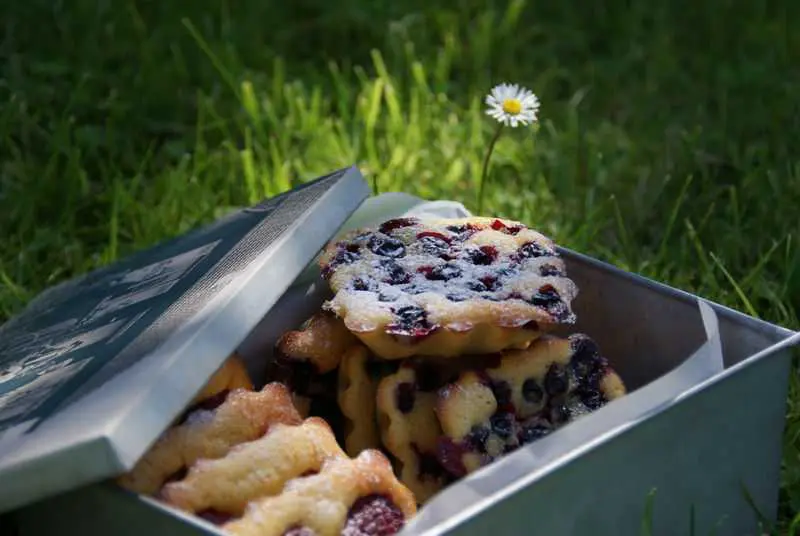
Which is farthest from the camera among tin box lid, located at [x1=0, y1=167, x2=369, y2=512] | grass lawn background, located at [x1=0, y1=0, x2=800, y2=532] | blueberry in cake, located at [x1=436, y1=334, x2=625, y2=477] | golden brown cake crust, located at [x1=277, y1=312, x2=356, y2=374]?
grass lawn background, located at [x1=0, y1=0, x2=800, y2=532]

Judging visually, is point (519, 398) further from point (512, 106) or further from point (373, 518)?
point (512, 106)

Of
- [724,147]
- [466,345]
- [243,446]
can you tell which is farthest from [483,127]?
[243,446]

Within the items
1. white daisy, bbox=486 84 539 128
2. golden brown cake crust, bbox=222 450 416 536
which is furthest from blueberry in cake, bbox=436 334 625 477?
white daisy, bbox=486 84 539 128

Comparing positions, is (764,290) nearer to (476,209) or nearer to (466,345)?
(476,209)

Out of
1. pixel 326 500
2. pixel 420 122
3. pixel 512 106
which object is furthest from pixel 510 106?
pixel 326 500

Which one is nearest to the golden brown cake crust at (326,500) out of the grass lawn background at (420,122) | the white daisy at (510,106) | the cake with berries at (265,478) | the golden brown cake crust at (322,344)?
the cake with berries at (265,478)

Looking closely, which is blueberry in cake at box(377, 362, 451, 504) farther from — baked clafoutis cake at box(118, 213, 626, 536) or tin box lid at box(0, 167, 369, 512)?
tin box lid at box(0, 167, 369, 512)
